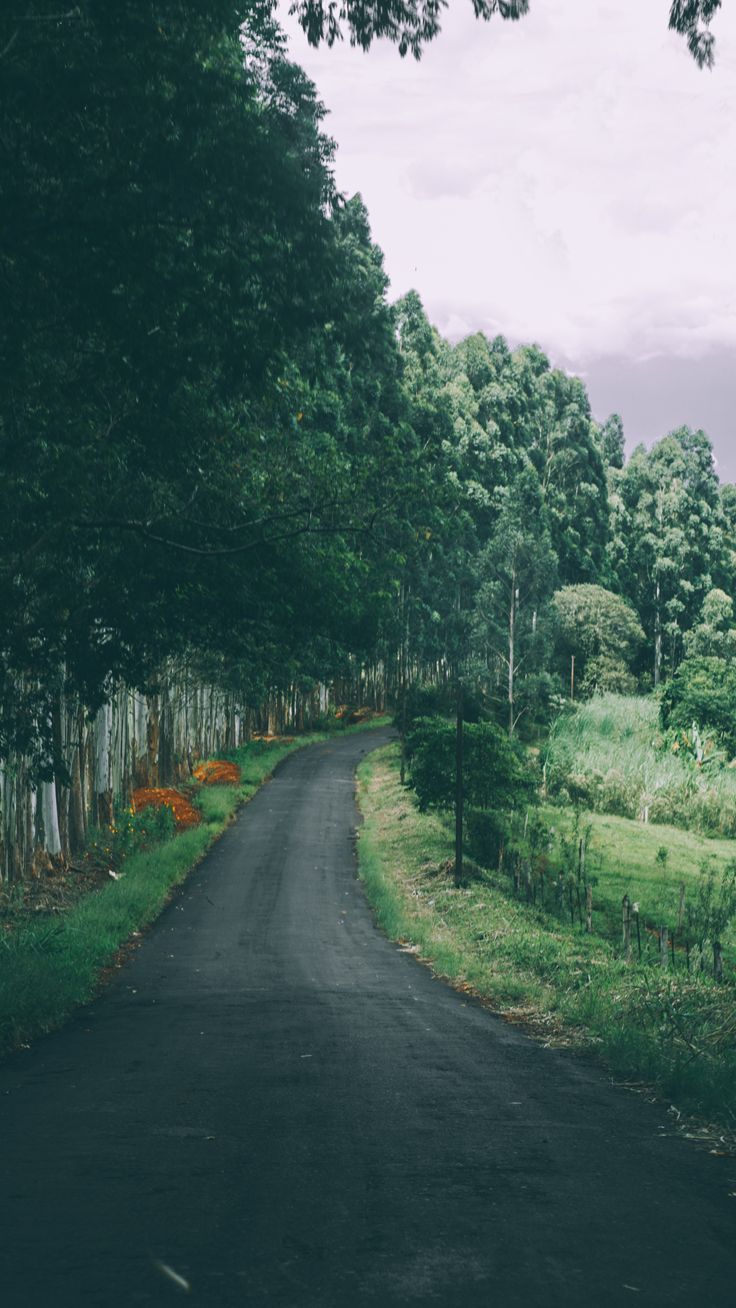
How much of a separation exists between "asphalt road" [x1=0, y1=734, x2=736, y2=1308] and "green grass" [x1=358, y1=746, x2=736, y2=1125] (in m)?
0.40

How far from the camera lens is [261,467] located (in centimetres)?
1412

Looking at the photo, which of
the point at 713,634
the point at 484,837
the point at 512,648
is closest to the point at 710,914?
the point at 484,837

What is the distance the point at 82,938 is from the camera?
49.1ft

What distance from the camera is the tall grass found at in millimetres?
32500

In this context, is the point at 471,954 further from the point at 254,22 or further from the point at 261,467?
the point at 254,22

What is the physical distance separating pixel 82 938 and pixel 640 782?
2236cm

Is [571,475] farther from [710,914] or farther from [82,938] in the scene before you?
[82,938]

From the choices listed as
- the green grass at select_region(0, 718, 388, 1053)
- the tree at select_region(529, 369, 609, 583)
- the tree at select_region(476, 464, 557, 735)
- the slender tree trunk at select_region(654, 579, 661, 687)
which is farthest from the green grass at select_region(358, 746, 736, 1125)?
the tree at select_region(529, 369, 609, 583)

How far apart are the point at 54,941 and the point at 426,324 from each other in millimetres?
63390

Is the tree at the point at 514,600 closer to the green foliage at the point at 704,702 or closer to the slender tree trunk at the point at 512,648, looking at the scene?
the slender tree trunk at the point at 512,648

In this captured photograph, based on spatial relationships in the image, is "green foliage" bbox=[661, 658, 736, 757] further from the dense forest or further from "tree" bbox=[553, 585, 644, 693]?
the dense forest

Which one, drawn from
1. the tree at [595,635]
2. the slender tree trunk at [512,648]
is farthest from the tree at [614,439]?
the slender tree trunk at [512,648]

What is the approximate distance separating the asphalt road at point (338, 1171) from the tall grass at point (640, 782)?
22.6 meters

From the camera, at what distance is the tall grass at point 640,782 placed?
32500 millimetres
